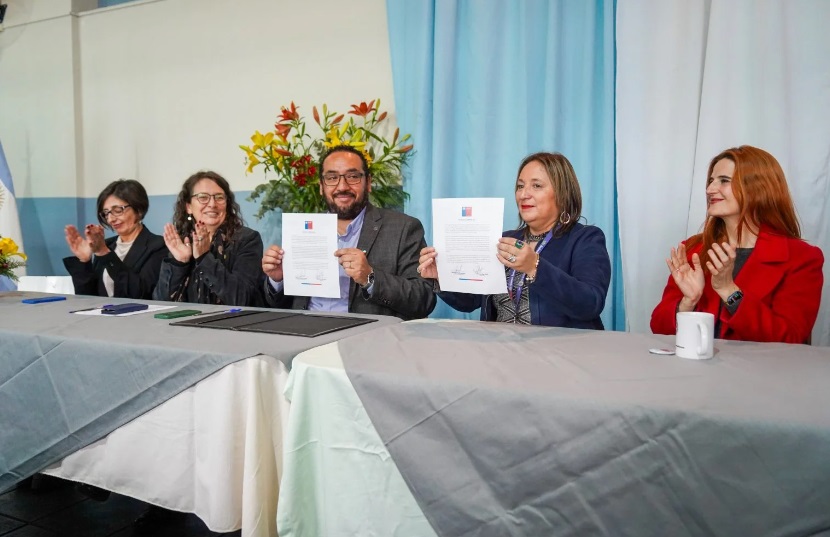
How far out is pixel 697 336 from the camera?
3.99ft

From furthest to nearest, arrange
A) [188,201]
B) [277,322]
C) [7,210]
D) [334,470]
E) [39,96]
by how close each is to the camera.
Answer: [39,96] < [7,210] < [188,201] < [277,322] < [334,470]

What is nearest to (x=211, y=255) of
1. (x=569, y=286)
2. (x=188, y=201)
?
(x=188, y=201)

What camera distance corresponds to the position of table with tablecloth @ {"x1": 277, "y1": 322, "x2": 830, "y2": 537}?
0.87 m

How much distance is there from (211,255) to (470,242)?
4.56 feet

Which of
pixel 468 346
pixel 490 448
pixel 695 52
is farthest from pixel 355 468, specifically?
pixel 695 52

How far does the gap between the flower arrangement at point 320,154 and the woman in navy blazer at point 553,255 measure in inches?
43.1

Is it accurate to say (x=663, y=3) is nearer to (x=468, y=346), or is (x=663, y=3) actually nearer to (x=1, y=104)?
(x=468, y=346)

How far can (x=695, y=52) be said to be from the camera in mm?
2475

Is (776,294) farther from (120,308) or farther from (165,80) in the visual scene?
(165,80)

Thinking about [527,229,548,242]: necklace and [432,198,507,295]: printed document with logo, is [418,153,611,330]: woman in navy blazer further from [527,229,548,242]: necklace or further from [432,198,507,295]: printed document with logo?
[432,198,507,295]: printed document with logo

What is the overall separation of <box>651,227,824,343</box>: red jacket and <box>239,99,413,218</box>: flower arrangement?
1.76m

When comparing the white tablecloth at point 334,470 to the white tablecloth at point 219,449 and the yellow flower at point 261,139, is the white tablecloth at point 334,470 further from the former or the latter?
the yellow flower at point 261,139

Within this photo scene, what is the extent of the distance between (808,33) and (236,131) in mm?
3114

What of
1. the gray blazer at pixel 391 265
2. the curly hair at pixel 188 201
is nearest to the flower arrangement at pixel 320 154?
the curly hair at pixel 188 201
